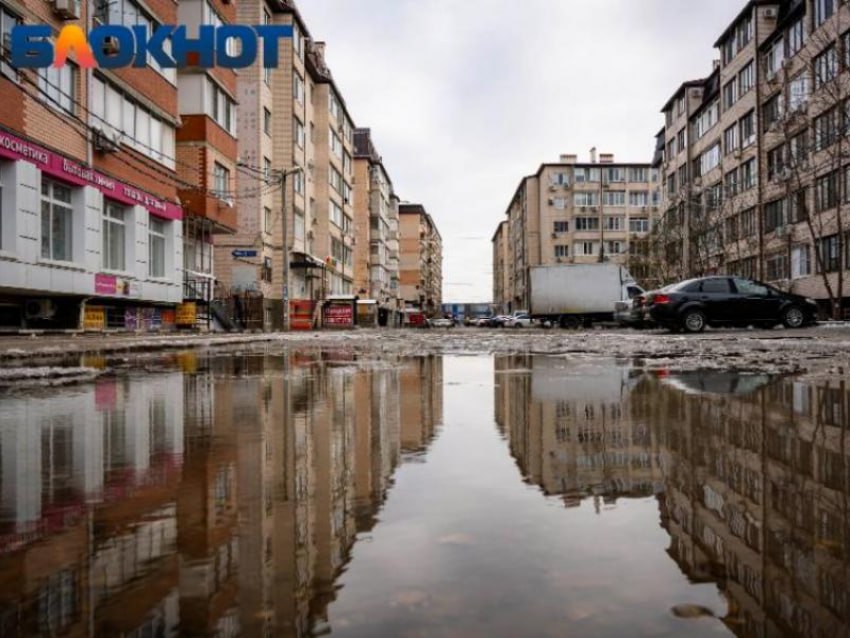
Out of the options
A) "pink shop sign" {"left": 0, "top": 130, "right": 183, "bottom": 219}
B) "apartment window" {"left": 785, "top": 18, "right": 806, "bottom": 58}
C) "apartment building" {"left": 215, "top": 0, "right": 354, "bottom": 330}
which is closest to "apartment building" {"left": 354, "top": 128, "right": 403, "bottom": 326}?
"apartment building" {"left": 215, "top": 0, "right": 354, "bottom": 330}

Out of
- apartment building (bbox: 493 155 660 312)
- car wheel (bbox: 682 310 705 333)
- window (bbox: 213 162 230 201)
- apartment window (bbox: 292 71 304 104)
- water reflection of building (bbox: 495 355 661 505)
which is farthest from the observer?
apartment building (bbox: 493 155 660 312)

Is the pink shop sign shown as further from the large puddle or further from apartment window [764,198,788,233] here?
apartment window [764,198,788,233]

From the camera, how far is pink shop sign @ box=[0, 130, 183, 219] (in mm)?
16681

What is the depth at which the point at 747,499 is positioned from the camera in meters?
2.19

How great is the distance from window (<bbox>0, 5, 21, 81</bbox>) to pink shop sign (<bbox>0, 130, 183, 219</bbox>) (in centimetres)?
142

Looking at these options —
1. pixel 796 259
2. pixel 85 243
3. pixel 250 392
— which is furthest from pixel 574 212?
pixel 250 392

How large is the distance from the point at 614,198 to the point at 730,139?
42.4 metres

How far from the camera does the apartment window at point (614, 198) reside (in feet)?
310

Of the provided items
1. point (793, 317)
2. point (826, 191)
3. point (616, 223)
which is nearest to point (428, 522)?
point (793, 317)

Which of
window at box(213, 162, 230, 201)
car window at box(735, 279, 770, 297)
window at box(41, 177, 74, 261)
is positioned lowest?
car window at box(735, 279, 770, 297)

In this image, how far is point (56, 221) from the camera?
19.2m

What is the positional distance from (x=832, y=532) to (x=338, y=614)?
1.31 meters

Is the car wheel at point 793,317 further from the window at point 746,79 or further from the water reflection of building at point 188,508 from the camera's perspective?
the window at point 746,79

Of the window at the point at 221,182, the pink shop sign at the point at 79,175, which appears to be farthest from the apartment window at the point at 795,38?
the pink shop sign at the point at 79,175
